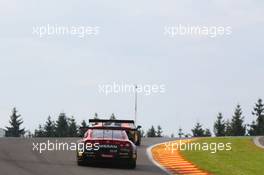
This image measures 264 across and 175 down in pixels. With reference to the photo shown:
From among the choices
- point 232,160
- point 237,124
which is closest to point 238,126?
point 237,124

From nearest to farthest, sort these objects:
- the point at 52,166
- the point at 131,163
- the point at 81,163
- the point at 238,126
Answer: the point at 52,166
the point at 81,163
the point at 131,163
the point at 238,126

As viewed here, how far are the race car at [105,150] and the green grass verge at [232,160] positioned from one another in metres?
2.68

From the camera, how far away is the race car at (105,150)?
18.8m

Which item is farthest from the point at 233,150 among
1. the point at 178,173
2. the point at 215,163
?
the point at 178,173

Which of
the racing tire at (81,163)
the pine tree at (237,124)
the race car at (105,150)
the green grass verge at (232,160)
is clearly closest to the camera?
the race car at (105,150)

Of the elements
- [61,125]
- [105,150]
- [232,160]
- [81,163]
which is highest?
[61,125]

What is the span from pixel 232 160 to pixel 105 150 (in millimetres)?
6813

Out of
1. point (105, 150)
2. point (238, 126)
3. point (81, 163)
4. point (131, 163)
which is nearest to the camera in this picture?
point (105, 150)

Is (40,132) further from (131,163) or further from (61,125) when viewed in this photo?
→ (131,163)

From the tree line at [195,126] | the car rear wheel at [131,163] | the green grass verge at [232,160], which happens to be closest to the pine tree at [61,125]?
the tree line at [195,126]

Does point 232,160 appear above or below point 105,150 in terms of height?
below

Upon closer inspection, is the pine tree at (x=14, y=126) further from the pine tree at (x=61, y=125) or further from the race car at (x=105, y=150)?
the race car at (x=105, y=150)

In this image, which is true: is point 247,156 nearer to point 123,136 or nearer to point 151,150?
point 151,150

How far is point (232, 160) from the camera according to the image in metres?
23.8
